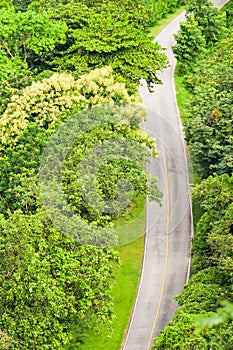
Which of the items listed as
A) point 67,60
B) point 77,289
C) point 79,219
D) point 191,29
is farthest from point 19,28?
point 77,289

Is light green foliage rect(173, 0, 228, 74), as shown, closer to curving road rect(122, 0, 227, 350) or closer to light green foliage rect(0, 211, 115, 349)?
curving road rect(122, 0, 227, 350)

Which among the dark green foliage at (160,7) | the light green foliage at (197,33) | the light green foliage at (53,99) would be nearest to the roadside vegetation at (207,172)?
the light green foliage at (197,33)

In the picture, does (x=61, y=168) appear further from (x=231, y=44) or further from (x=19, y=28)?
(x=231, y=44)

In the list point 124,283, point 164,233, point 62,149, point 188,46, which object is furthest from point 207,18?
point 124,283

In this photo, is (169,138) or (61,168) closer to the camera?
(61,168)

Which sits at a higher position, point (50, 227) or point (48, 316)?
point (50, 227)

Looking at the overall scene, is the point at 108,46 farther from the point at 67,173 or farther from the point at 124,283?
the point at 124,283
